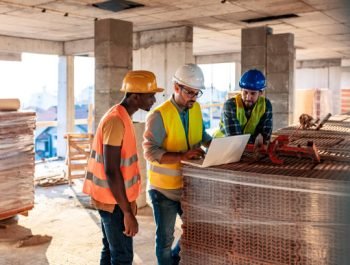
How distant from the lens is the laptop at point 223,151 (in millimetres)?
2615

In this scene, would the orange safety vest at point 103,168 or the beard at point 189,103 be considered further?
the beard at point 189,103

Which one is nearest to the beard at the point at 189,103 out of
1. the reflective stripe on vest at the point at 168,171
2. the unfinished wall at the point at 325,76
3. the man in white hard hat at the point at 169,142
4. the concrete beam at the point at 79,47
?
the man in white hard hat at the point at 169,142

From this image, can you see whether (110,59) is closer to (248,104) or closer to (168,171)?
(248,104)

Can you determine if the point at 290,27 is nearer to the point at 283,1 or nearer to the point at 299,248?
the point at 283,1

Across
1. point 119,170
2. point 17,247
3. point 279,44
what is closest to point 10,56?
point 279,44

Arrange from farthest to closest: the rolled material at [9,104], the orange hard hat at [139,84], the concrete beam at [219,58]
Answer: the concrete beam at [219,58], the rolled material at [9,104], the orange hard hat at [139,84]

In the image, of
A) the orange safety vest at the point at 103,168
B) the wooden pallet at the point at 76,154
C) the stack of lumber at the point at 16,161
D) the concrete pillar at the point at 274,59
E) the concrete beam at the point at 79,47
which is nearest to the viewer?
the orange safety vest at the point at 103,168

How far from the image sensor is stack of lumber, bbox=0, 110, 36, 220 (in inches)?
253

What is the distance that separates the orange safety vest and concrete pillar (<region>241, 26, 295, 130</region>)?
353 inches

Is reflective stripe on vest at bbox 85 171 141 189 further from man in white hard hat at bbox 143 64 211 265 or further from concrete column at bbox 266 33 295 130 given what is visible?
concrete column at bbox 266 33 295 130

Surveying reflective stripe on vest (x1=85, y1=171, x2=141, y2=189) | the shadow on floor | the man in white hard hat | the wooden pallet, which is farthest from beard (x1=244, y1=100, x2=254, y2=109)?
the wooden pallet

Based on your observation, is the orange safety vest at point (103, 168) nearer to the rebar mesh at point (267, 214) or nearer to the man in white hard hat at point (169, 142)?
the man in white hard hat at point (169, 142)

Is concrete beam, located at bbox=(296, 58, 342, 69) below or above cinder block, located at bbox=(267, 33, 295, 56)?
above

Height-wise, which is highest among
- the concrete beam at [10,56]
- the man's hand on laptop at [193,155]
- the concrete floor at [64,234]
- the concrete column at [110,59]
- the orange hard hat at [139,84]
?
the concrete beam at [10,56]
